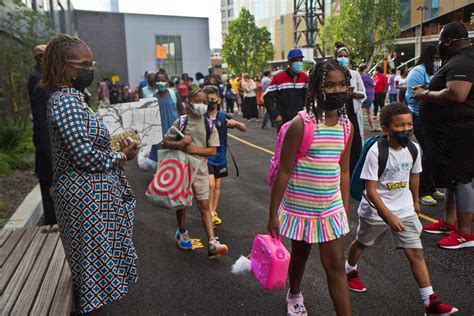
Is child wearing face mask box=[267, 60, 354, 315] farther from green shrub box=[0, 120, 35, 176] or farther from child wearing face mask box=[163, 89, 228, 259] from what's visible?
green shrub box=[0, 120, 35, 176]

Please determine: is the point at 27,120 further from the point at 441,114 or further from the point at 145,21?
the point at 145,21

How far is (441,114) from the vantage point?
4254 mm

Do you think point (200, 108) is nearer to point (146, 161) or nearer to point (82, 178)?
point (82, 178)

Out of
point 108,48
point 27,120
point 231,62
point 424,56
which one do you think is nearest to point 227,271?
point 424,56

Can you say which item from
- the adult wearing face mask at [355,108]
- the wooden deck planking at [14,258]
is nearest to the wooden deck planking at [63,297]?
the wooden deck planking at [14,258]

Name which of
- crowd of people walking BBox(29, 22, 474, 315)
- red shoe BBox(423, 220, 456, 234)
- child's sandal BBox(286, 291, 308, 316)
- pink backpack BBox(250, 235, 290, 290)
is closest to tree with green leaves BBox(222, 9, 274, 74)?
red shoe BBox(423, 220, 456, 234)

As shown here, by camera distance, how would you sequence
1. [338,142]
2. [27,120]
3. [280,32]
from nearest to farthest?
[338,142] < [27,120] < [280,32]

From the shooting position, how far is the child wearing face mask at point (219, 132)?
472cm

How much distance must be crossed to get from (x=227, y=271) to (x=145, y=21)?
35530 mm

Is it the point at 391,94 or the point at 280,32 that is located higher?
the point at 280,32

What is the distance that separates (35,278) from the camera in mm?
3125

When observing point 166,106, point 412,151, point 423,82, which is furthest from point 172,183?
point 166,106

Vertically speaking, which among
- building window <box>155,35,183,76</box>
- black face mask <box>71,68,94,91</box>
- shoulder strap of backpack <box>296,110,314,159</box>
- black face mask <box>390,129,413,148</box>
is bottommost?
black face mask <box>390,129,413,148</box>

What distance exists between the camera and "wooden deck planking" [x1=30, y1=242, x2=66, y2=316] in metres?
2.68
